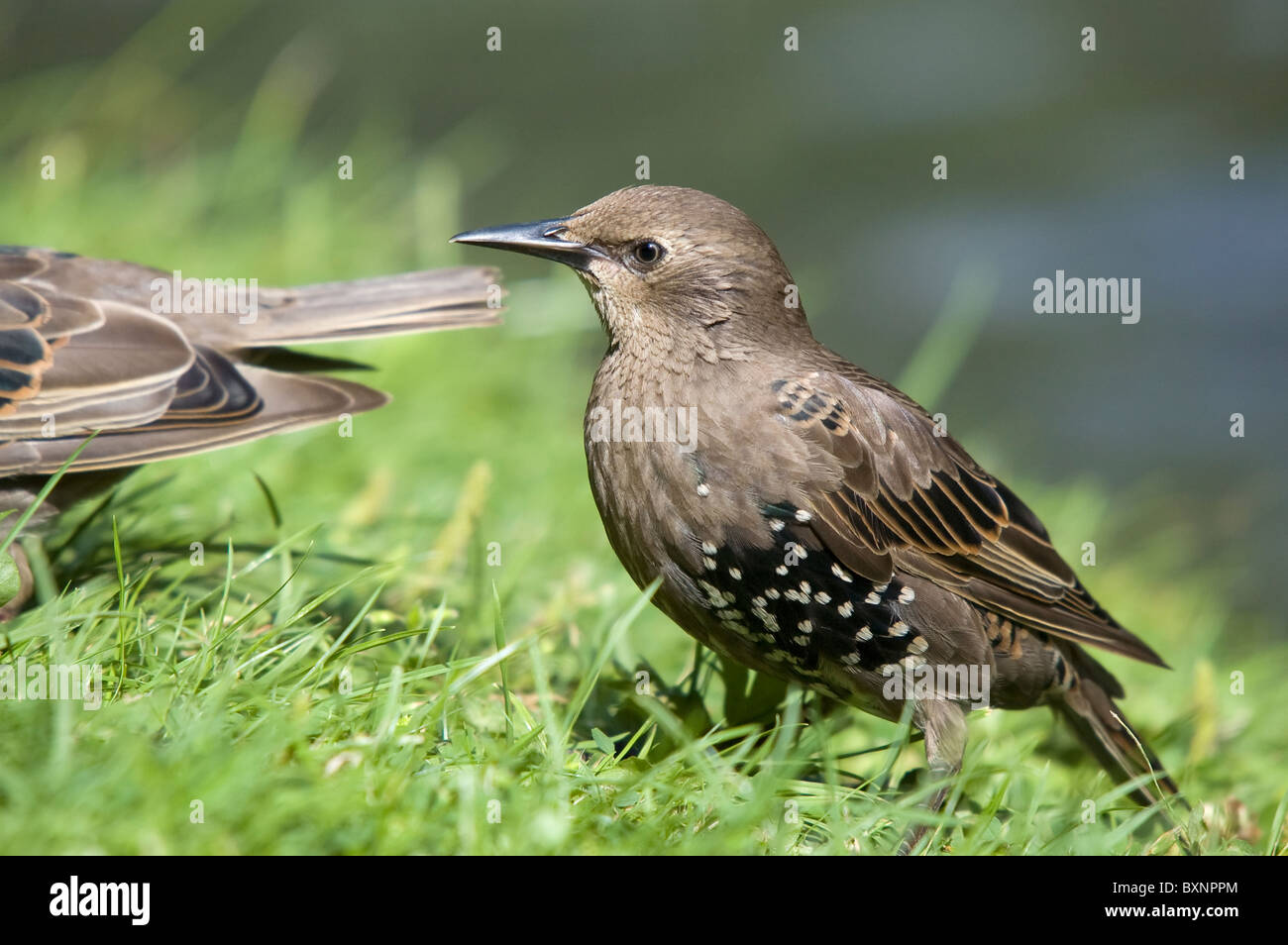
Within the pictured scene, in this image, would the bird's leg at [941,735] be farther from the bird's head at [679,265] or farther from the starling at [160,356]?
the starling at [160,356]

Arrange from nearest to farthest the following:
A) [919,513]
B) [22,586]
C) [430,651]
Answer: [22,586]
[919,513]
[430,651]

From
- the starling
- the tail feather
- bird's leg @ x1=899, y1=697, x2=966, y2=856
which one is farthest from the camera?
the tail feather

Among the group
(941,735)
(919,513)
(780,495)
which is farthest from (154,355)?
(941,735)

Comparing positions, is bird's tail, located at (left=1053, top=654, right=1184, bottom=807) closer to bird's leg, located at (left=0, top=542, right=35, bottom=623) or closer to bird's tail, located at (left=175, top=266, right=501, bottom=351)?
bird's tail, located at (left=175, top=266, right=501, bottom=351)

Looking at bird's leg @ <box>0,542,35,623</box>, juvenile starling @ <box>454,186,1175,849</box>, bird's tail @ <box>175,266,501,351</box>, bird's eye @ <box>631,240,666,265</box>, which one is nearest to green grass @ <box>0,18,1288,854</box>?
bird's leg @ <box>0,542,35,623</box>

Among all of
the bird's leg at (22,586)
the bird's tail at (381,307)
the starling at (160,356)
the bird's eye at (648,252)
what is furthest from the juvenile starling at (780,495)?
the bird's leg at (22,586)

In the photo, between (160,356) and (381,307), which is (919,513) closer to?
(381,307)

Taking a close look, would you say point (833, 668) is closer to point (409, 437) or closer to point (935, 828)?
point (935, 828)
